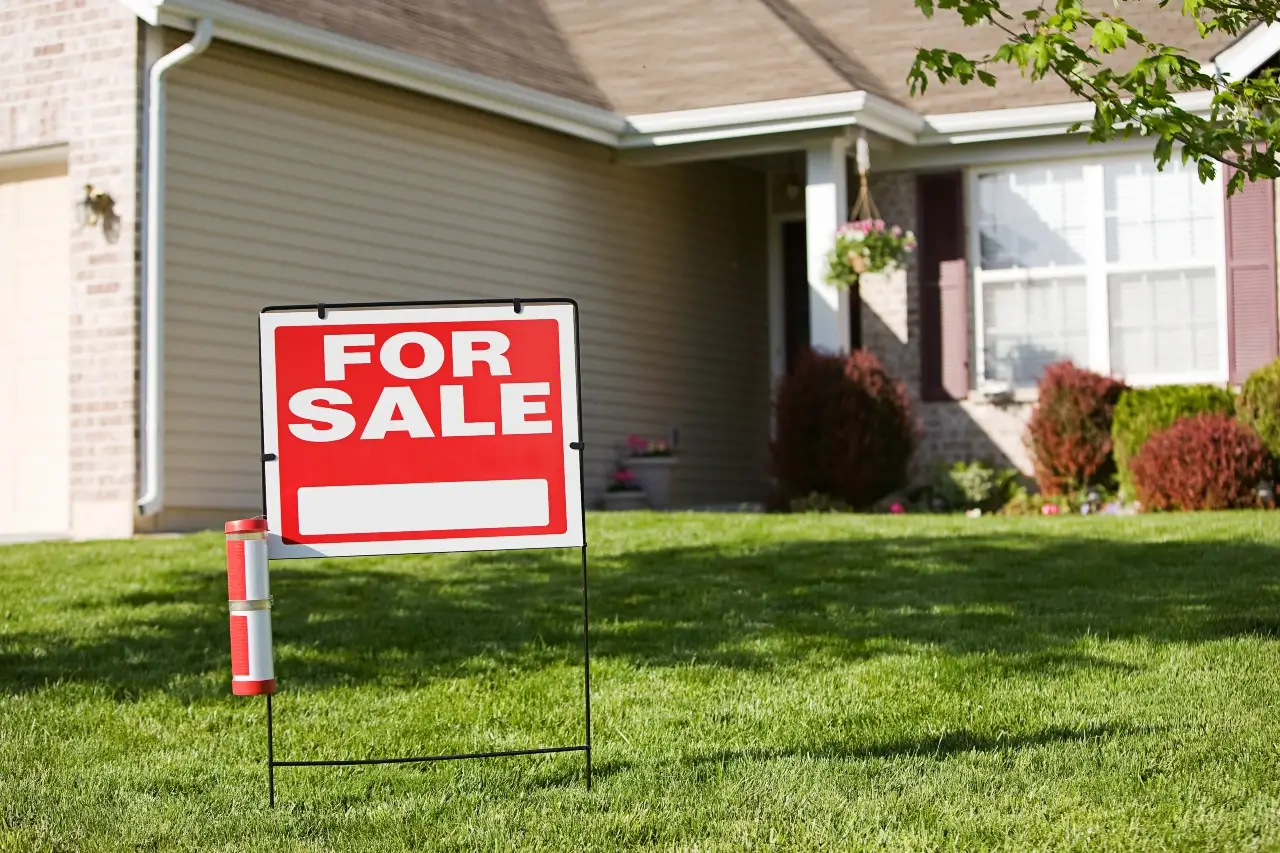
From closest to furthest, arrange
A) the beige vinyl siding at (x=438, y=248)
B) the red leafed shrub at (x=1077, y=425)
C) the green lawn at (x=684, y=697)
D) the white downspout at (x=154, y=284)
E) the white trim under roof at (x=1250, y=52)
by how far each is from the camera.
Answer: the green lawn at (x=684, y=697) → the white downspout at (x=154, y=284) → the beige vinyl siding at (x=438, y=248) → the white trim under roof at (x=1250, y=52) → the red leafed shrub at (x=1077, y=425)

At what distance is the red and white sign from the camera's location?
465cm

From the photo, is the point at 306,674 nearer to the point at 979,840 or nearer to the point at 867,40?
the point at 979,840

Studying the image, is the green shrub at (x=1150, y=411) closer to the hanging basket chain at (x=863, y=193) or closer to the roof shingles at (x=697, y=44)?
the hanging basket chain at (x=863, y=193)

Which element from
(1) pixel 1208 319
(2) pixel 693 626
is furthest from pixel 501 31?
(2) pixel 693 626

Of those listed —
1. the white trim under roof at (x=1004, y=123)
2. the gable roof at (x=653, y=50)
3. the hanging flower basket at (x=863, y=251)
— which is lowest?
the hanging flower basket at (x=863, y=251)

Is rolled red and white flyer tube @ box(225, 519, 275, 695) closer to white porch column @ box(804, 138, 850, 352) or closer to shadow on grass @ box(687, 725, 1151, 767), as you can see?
shadow on grass @ box(687, 725, 1151, 767)

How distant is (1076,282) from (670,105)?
3845mm

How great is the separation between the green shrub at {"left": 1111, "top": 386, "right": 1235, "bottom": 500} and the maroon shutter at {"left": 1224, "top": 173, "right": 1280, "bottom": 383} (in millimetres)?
535

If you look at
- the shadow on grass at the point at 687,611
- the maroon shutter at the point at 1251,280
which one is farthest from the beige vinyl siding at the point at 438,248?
the maroon shutter at the point at 1251,280

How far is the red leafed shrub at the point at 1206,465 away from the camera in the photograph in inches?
476

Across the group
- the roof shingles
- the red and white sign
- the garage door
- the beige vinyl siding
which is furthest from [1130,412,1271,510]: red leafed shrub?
the red and white sign

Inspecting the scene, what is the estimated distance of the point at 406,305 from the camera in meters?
4.65

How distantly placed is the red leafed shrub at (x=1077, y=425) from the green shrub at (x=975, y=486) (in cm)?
59

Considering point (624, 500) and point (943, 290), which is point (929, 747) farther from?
point (943, 290)
